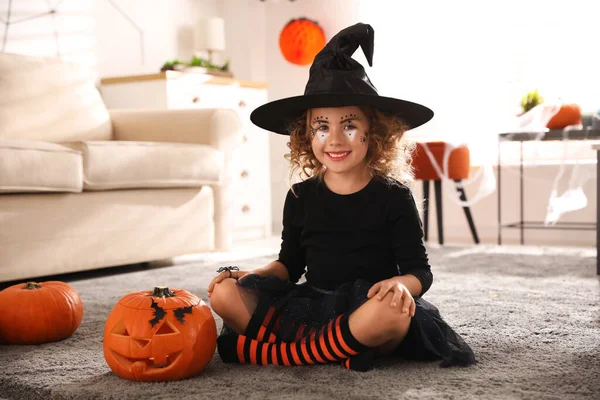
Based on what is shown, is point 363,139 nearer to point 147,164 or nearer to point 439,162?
point 147,164

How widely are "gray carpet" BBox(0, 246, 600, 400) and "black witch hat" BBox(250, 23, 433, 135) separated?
0.51m

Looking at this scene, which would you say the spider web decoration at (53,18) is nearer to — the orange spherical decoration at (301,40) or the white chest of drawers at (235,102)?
the white chest of drawers at (235,102)

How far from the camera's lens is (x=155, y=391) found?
1242 millimetres

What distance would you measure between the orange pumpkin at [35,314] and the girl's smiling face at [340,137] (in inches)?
27.3

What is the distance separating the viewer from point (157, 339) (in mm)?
1279

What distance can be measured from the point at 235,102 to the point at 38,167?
1.94 m

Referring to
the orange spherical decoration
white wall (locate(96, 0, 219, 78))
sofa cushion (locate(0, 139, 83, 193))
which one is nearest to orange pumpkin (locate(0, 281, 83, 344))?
sofa cushion (locate(0, 139, 83, 193))

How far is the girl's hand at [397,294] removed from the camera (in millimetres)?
1245

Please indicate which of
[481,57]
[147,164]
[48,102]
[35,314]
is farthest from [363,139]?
[481,57]

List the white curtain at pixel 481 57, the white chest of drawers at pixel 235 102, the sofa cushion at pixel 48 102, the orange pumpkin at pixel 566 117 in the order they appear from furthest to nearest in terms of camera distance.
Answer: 1. the white curtain at pixel 481 57
2. the white chest of drawers at pixel 235 102
3. the orange pumpkin at pixel 566 117
4. the sofa cushion at pixel 48 102

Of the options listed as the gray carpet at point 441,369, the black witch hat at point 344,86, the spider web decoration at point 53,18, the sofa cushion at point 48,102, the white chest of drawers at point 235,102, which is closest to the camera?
the gray carpet at point 441,369

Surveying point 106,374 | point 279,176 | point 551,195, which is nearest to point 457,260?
point 551,195

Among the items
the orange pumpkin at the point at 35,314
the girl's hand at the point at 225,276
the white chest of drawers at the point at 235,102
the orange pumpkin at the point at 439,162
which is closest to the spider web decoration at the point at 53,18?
the white chest of drawers at the point at 235,102

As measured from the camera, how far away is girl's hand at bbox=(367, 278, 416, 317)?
1245 mm
